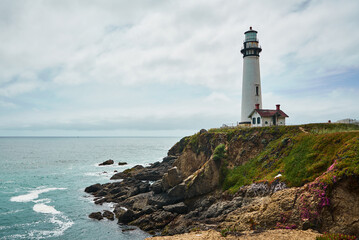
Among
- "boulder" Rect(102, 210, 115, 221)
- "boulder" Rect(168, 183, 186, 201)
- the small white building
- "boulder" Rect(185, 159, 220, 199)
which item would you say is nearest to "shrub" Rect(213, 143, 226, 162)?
"boulder" Rect(185, 159, 220, 199)

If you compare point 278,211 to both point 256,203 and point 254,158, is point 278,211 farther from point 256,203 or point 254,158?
point 254,158

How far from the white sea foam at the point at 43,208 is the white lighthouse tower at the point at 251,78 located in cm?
3260

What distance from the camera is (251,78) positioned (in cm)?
4331

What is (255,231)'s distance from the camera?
64.2ft

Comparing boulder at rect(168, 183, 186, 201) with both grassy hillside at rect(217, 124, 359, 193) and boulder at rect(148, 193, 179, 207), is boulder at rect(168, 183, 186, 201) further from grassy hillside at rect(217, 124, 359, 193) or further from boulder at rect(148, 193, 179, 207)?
grassy hillside at rect(217, 124, 359, 193)

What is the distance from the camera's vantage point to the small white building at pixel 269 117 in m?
39.1

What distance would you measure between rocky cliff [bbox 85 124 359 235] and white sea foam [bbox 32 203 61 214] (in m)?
6.40

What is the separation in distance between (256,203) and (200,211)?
6997 mm

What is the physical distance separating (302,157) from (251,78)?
2134cm

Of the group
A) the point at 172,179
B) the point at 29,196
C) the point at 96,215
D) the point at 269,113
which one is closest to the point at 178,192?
the point at 172,179

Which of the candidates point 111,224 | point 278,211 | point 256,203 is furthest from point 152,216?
point 278,211

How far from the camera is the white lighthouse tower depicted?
4322 centimetres

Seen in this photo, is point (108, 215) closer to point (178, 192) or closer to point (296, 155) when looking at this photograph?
point (178, 192)

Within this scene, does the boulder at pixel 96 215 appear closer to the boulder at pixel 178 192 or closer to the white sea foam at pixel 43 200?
the boulder at pixel 178 192
